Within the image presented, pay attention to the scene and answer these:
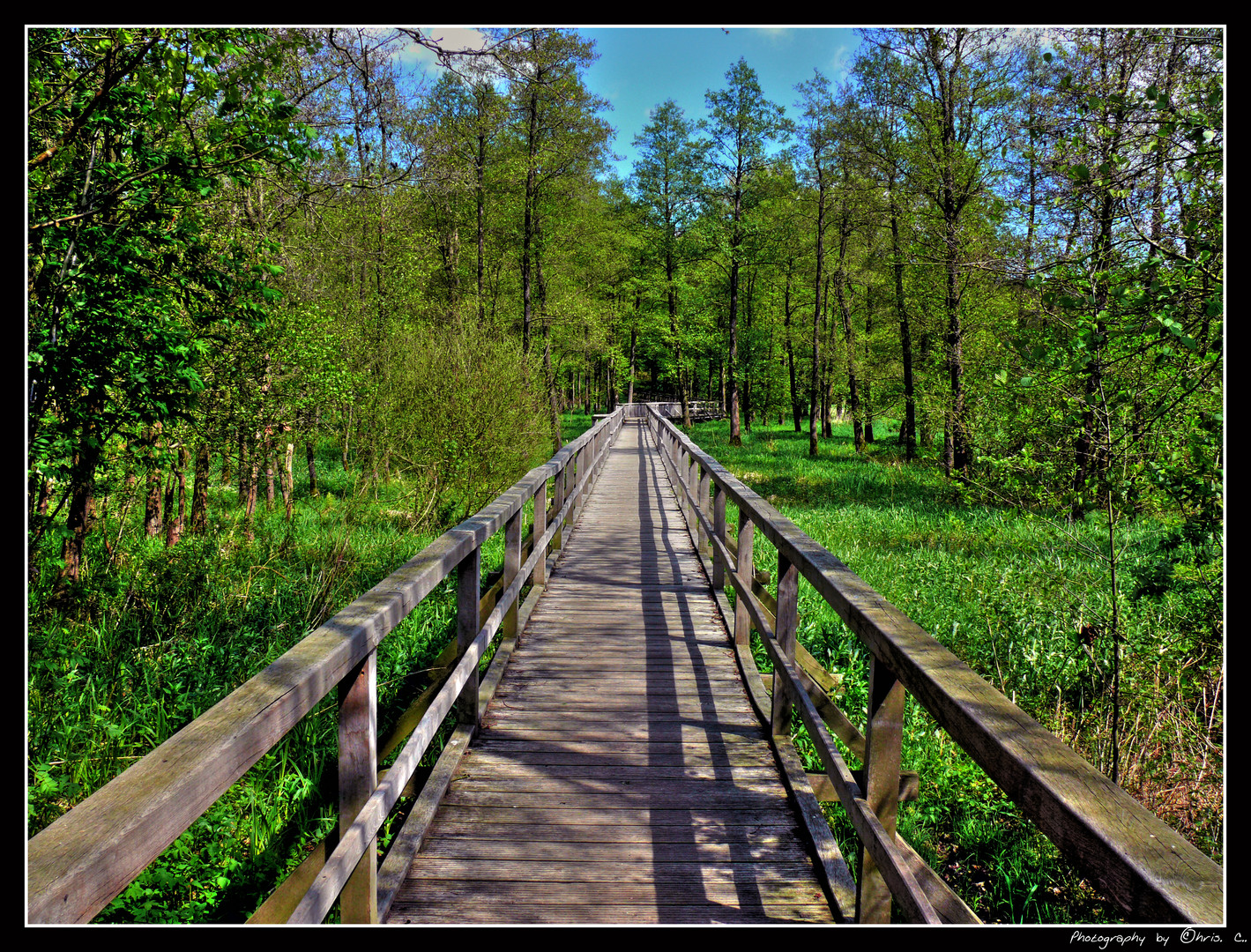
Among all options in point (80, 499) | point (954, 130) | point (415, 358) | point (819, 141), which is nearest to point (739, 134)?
point (819, 141)

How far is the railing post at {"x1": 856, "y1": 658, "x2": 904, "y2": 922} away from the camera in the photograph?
1907 millimetres

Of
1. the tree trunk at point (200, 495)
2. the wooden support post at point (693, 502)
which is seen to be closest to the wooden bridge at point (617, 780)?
the wooden support post at point (693, 502)

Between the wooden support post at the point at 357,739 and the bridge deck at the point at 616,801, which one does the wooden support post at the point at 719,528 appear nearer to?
the bridge deck at the point at 616,801

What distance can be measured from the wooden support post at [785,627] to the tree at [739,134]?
22.5 meters

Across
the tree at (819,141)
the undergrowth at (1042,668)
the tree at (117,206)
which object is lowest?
the undergrowth at (1042,668)

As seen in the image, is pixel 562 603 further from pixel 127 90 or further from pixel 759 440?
pixel 759 440

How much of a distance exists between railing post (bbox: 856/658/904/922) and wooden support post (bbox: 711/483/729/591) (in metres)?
3.58

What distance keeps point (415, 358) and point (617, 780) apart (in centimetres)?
1040

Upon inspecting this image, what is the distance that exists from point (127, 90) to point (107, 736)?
3988 mm

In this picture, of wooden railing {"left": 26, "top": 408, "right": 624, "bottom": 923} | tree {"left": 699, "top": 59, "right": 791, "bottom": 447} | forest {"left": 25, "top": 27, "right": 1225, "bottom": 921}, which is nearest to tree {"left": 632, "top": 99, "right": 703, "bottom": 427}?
tree {"left": 699, "top": 59, "right": 791, "bottom": 447}

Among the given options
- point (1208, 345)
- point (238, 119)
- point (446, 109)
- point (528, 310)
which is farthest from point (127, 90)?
point (446, 109)

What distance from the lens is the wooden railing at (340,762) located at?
2.99 feet

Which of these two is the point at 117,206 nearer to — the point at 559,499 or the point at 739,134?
the point at 559,499

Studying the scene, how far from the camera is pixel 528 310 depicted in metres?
20.4
